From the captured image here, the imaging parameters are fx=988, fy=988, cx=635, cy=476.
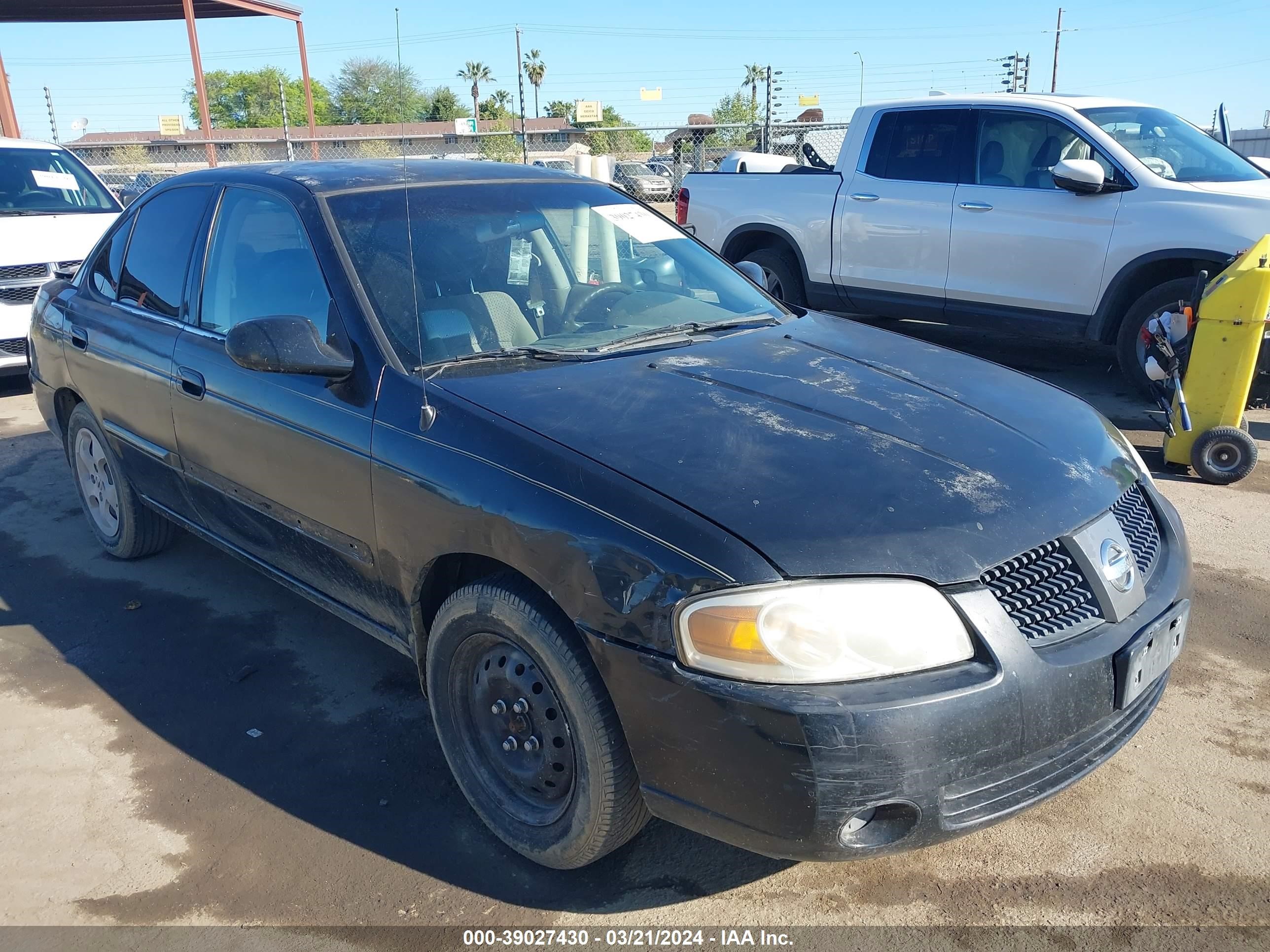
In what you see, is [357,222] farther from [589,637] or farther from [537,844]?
[537,844]

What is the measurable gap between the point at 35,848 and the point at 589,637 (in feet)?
5.91

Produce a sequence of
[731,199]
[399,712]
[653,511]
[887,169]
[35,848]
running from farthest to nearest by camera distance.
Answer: [731,199] → [887,169] → [399,712] → [35,848] → [653,511]

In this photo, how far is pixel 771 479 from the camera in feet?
7.37

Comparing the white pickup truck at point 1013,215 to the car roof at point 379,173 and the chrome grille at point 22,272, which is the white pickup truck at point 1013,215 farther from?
the chrome grille at point 22,272

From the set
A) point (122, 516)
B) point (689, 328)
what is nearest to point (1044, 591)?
point (689, 328)

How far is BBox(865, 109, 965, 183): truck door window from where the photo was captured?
23.9 ft

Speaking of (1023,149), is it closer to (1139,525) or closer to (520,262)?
(520,262)

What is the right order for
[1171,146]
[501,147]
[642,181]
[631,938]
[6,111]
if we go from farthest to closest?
[642,181], [501,147], [6,111], [1171,146], [631,938]

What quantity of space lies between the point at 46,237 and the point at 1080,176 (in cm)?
787

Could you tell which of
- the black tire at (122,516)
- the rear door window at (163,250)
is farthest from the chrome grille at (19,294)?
the rear door window at (163,250)

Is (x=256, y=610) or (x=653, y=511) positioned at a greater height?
(x=653, y=511)

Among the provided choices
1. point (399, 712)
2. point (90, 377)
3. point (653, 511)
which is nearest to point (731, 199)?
point (90, 377)

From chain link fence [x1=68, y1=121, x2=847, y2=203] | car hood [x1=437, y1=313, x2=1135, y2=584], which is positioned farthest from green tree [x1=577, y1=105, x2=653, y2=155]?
car hood [x1=437, y1=313, x2=1135, y2=584]

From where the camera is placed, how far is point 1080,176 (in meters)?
6.36
